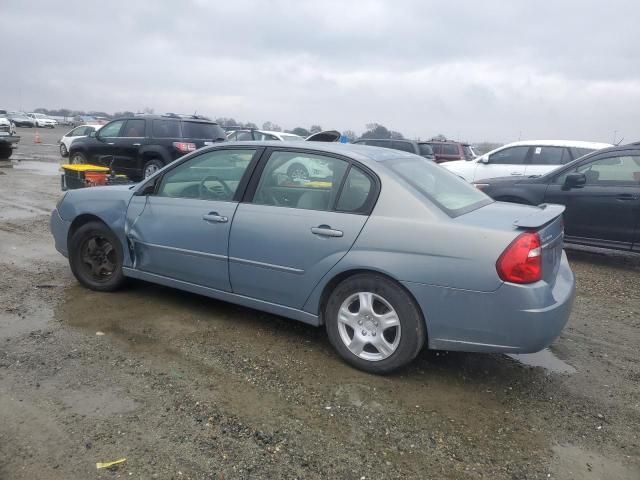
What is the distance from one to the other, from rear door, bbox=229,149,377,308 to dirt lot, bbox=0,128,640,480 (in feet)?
1.72

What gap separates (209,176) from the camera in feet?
14.5

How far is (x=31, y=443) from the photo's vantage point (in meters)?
2.70

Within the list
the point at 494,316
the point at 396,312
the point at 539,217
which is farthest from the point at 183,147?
the point at 494,316

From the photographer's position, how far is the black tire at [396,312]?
11.1 feet

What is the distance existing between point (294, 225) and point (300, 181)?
379 mm

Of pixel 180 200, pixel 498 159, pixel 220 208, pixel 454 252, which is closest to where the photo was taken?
pixel 454 252

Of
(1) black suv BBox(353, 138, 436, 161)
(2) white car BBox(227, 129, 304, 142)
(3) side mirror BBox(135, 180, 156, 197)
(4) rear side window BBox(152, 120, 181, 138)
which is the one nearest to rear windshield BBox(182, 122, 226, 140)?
(4) rear side window BBox(152, 120, 181, 138)

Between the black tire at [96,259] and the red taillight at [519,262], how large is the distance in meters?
3.33

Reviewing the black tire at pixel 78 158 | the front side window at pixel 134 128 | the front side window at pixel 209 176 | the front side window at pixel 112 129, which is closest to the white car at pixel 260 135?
the front side window at pixel 134 128

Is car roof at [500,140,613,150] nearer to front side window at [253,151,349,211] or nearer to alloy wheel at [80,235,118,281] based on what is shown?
front side window at [253,151,349,211]

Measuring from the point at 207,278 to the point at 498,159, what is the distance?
870 centimetres

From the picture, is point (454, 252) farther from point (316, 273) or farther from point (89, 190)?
point (89, 190)

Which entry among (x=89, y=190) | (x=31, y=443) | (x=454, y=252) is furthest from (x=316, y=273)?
(x=89, y=190)

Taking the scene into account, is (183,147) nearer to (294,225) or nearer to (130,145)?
(130,145)
